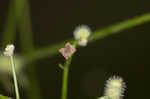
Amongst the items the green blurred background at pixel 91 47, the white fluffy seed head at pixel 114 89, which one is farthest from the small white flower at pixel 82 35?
the green blurred background at pixel 91 47

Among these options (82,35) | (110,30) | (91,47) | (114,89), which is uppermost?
(91,47)

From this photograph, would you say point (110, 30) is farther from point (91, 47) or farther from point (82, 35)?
point (91, 47)

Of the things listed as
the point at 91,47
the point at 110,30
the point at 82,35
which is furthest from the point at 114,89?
the point at 91,47

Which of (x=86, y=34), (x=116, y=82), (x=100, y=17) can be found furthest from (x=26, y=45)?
(x=116, y=82)

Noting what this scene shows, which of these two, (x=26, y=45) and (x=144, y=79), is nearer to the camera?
(x=26, y=45)

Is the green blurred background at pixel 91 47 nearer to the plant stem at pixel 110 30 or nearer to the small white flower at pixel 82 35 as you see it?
the plant stem at pixel 110 30

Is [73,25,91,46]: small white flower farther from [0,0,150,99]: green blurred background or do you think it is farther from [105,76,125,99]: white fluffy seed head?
[0,0,150,99]: green blurred background

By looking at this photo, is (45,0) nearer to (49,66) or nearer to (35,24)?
(35,24)

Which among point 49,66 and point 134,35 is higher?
point 134,35
